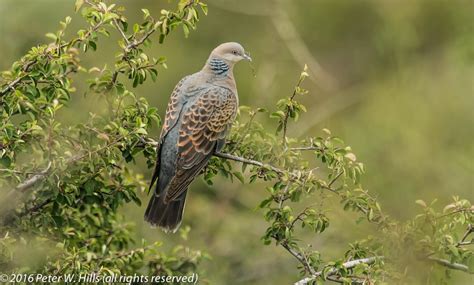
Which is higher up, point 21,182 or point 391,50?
point 391,50

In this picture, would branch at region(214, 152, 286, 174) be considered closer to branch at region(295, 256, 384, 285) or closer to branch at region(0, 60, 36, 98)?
branch at region(295, 256, 384, 285)

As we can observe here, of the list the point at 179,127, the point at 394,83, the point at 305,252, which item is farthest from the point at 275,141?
the point at 394,83

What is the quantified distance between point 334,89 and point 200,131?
677 centimetres

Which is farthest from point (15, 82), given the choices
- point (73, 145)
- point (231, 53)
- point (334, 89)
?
point (334, 89)

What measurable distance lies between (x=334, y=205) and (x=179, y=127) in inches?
61.3

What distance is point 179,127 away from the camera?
7098 millimetres

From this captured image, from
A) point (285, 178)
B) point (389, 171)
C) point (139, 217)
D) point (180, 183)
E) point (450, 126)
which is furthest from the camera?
point (450, 126)

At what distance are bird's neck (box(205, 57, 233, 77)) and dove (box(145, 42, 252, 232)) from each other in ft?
0.84

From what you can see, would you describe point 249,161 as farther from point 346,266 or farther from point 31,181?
point 31,181

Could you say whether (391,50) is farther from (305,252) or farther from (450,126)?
(305,252)

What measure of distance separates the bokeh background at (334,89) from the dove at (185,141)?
1.94 feet

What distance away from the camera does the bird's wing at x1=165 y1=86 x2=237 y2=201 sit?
22.4ft

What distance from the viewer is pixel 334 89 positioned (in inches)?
535

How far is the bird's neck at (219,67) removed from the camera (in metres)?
7.76
